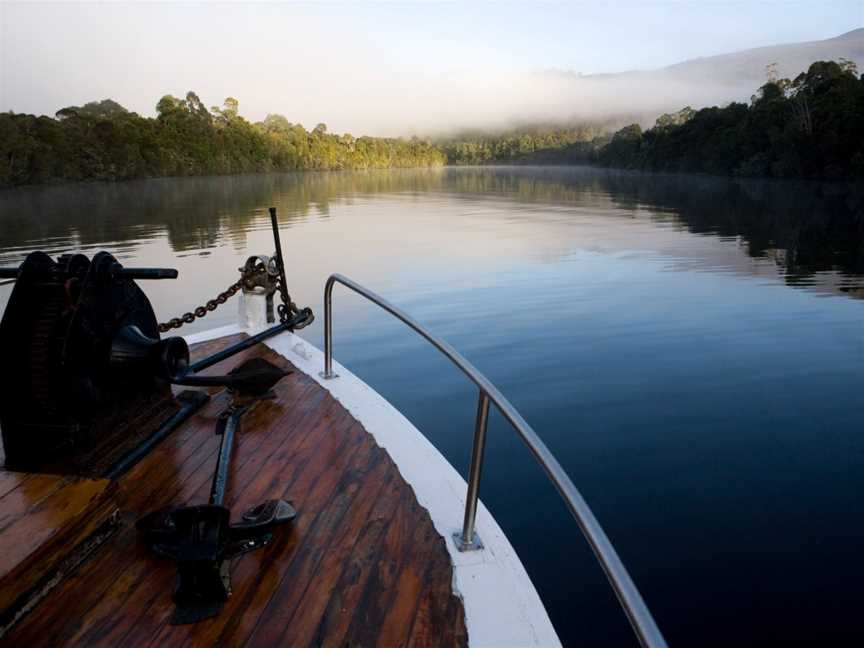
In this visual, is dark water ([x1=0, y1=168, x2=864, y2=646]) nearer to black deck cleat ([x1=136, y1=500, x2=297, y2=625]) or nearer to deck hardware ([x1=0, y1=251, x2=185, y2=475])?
black deck cleat ([x1=136, y1=500, x2=297, y2=625])

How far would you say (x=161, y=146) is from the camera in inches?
3452

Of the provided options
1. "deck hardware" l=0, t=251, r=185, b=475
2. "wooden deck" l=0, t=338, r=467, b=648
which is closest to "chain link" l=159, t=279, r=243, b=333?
"deck hardware" l=0, t=251, r=185, b=475

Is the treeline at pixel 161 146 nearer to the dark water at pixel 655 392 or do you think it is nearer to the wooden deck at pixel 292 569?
the dark water at pixel 655 392

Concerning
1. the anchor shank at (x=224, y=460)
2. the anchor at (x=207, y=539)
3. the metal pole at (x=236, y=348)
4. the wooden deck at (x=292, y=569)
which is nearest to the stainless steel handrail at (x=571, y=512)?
the wooden deck at (x=292, y=569)

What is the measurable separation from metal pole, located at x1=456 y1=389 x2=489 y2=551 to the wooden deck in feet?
0.36

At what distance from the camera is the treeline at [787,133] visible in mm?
50656

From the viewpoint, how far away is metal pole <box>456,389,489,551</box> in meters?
2.10

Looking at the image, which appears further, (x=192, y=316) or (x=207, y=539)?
(x=192, y=316)

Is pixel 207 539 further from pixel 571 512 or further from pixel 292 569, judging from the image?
pixel 571 512

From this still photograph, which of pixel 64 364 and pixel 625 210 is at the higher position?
pixel 64 364

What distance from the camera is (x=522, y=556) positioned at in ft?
15.8

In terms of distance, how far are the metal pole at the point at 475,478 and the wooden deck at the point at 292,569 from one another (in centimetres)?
11

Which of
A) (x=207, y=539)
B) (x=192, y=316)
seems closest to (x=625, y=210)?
(x=192, y=316)

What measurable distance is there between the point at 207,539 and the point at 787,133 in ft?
224
